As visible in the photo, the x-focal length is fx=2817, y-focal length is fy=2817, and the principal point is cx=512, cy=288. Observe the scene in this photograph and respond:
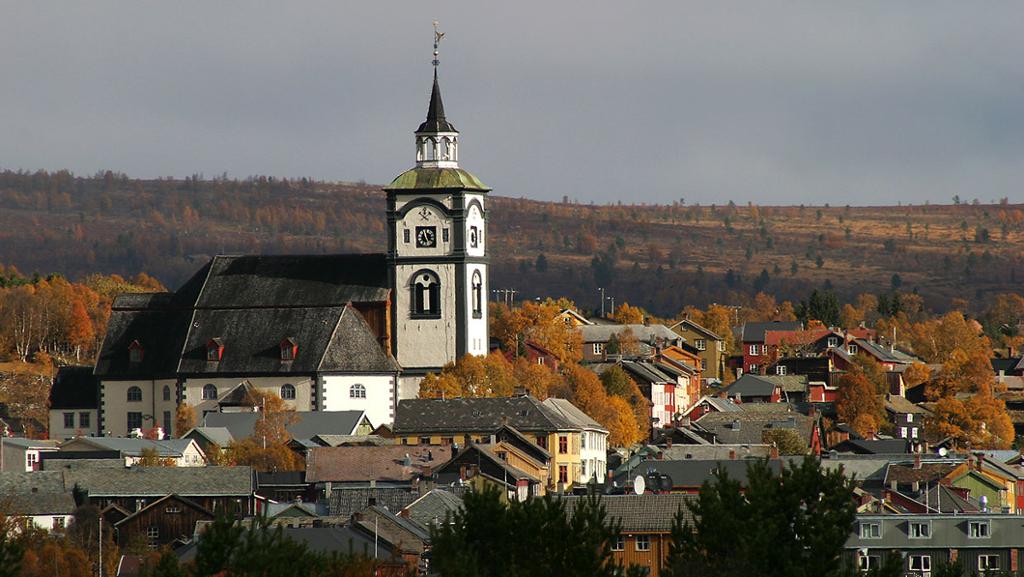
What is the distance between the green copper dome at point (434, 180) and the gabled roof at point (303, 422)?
1186cm

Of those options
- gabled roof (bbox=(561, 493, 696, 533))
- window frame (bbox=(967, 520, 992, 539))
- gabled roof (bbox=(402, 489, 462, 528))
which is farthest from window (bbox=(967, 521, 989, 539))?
gabled roof (bbox=(402, 489, 462, 528))

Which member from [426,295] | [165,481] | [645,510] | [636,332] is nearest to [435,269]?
[426,295]

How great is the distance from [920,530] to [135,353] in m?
53.0

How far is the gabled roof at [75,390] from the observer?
137 meters

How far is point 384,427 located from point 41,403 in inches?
1532

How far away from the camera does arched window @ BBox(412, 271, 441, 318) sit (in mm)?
134500

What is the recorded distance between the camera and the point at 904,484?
11494 centimetres

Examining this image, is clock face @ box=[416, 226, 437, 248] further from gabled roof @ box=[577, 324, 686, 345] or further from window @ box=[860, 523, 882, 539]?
gabled roof @ box=[577, 324, 686, 345]

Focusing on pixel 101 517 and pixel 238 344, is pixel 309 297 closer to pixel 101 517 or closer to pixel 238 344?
pixel 238 344

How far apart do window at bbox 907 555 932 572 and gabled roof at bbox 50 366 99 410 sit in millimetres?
54082

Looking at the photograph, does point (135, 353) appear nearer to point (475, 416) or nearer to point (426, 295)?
point (426, 295)

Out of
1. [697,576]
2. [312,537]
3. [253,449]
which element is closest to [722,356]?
[253,449]

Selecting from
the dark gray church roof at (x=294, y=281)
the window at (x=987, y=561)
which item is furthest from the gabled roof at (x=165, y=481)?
the window at (x=987, y=561)

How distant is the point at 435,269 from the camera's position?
135 m
